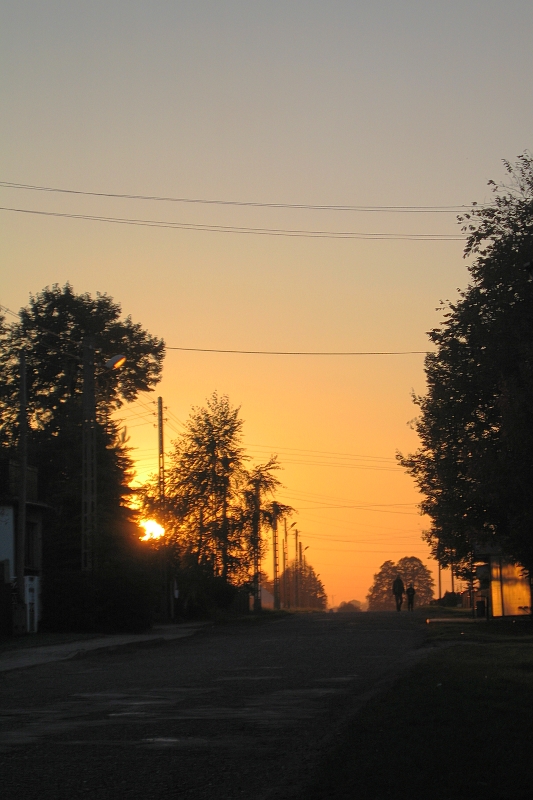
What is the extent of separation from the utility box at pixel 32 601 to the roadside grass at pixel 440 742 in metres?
21.2

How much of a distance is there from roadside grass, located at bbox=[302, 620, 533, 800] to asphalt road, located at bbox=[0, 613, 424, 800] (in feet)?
1.25

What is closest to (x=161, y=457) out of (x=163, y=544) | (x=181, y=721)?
(x=163, y=544)

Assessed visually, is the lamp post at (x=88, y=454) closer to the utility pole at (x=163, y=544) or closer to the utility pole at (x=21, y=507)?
the utility pole at (x=21, y=507)

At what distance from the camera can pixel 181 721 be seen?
10242 millimetres

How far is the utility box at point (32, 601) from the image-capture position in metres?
32.5

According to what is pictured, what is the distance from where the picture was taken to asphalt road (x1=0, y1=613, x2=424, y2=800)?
7102 mm

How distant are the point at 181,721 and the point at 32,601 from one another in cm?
2427

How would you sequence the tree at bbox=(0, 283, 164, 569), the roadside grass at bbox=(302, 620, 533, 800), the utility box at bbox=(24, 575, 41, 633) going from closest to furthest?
the roadside grass at bbox=(302, 620, 533, 800)
the utility box at bbox=(24, 575, 41, 633)
the tree at bbox=(0, 283, 164, 569)

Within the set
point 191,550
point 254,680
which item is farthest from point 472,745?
point 191,550

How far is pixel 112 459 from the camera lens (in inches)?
1865

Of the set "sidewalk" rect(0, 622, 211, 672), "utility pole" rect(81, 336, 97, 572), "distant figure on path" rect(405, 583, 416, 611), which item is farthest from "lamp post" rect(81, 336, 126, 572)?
"distant figure on path" rect(405, 583, 416, 611)

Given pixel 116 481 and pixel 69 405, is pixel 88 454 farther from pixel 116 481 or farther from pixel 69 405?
pixel 69 405

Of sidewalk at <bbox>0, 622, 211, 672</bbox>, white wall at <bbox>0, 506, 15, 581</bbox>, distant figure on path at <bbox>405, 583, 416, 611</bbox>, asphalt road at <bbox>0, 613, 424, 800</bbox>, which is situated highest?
white wall at <bbox>0, 506, 15, 581</bbox>

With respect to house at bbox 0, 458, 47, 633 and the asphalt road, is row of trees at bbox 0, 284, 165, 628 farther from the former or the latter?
the asphalt road
